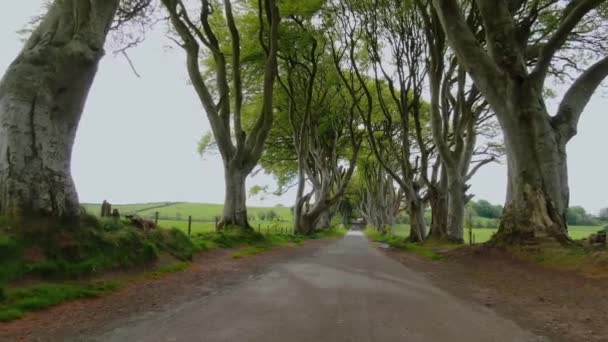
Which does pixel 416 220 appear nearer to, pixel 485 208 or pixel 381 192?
pixel 381 192

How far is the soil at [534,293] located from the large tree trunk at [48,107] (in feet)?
21.8

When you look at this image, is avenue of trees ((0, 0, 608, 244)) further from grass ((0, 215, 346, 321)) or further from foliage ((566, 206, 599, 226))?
foliage ((566, 206, 599, 226))

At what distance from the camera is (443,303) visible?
513 centimetres

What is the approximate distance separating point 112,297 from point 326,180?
22.5 metres

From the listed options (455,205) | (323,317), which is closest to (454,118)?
(455,205)

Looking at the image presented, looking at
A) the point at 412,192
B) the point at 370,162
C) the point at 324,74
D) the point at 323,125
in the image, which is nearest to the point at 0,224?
the point at 412,192

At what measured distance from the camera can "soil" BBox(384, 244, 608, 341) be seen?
13.5 feet

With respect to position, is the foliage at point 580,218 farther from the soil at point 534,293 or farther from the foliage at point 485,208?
the soil at point 534,293

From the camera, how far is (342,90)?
27.0 m

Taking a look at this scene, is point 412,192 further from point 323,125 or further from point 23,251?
point 23,251

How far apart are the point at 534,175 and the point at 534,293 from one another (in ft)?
14.6

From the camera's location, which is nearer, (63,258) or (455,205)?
(63,258)

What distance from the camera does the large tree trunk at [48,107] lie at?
6.17 meters

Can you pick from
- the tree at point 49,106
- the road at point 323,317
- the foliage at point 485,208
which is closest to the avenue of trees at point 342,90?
the tree at point 49,106
